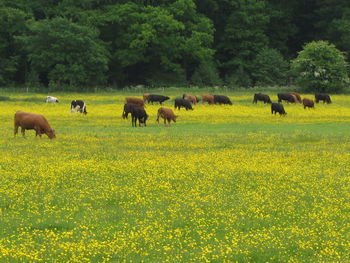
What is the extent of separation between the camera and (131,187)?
658 inches

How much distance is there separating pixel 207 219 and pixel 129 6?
84059 mm

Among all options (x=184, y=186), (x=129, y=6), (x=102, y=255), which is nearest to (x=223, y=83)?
(x=129, y=6)

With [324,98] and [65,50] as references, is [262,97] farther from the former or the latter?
[65,50]

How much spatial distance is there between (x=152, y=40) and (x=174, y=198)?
3059 inches

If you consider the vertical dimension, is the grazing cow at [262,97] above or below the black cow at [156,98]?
above

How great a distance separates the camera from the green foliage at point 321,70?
75.9m

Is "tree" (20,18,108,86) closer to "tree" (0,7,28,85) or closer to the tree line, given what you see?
the tree line

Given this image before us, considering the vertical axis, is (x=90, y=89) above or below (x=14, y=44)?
below

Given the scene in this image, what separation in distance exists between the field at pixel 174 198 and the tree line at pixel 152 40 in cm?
5182

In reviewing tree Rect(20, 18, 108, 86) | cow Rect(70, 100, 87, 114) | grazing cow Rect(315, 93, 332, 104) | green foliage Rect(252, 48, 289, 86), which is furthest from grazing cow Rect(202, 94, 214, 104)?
green foliage Rect(252, 48, 289, 86)

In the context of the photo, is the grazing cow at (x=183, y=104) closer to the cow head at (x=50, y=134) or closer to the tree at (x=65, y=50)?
the cow head at (x=50, y=134)

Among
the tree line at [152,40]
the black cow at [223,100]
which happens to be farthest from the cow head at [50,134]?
the tree line at [152,40]

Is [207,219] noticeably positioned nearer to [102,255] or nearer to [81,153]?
[102,255]

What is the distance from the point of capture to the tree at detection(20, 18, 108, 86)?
80188 mm
